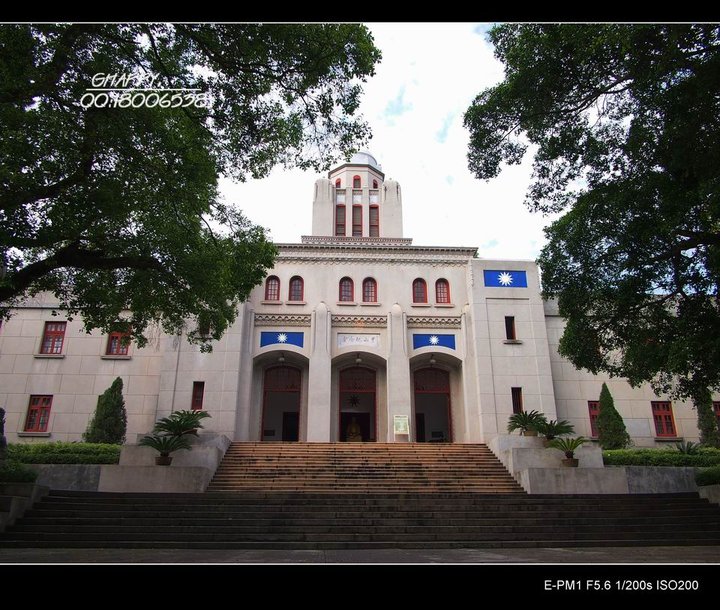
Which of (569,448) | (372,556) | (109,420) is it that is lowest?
(372,556)

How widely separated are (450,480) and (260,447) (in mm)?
7310

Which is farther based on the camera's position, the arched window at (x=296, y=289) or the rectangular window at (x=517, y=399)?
the arched window at (x=296, y=289)

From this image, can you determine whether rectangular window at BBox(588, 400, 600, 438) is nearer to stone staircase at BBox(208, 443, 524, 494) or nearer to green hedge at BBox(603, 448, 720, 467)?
green hedge at BBox(603, 448, 720, 467)

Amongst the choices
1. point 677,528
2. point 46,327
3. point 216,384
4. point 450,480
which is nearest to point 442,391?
point 450,480

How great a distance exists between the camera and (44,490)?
13453 millimetres

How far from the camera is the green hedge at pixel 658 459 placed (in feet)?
59.7

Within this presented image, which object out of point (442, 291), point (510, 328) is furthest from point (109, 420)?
point (510, 328)

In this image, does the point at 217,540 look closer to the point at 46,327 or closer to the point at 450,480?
the point at 450,480

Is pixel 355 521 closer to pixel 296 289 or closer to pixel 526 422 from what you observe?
pixel 526 422

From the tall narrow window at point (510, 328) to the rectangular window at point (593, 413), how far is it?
15.2 feet

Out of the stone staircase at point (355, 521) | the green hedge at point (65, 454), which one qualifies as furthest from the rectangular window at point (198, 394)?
the stone staircase at point (355, 521)

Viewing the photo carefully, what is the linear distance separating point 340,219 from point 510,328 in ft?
39.3

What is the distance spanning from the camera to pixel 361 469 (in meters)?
17.8

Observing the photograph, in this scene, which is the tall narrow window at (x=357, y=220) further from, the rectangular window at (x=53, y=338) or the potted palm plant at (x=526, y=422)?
the rectangular window at (x=53, y=338)
